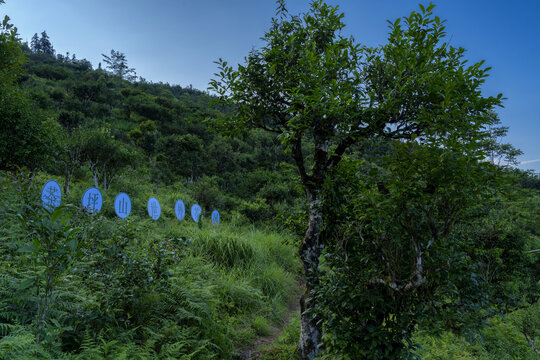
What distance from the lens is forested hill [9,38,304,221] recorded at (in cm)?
996

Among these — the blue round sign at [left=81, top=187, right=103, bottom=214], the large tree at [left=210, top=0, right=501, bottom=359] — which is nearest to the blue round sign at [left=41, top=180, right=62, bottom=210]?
the blue round sign at [left=81, top=187, right=103, bottom=214]

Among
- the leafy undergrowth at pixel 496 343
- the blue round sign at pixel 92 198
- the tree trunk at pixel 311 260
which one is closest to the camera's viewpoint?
the tree trunk at pixel 311 260

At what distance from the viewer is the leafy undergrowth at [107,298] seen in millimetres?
1862

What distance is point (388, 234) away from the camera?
7.27 ft

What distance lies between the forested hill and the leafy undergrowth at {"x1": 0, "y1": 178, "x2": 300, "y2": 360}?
337 cm

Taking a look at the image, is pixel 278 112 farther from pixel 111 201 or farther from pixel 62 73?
pixel 62 73

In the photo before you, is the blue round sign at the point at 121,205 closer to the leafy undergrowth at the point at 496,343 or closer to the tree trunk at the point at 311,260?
the tree trunk at the point at 311,260

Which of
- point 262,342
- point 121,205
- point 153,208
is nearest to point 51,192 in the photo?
point 121,205

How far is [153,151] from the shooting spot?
680 inches

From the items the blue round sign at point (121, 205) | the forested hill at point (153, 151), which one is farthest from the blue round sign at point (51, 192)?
the forested hill at point (153, 151)

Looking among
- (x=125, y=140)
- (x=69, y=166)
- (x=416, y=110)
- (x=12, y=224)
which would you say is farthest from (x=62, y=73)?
(x=416, y=110)

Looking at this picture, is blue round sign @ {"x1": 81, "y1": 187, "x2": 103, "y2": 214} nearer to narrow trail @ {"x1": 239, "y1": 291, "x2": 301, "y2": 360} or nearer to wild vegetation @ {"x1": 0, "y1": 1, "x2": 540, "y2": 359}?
wild vegetation @ {"x1": 0, "y1": 1, "x2": 540, "y2": 359}

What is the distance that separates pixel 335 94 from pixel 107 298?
9.82 feet

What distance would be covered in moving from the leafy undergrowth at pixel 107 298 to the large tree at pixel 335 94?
4.87 ft
